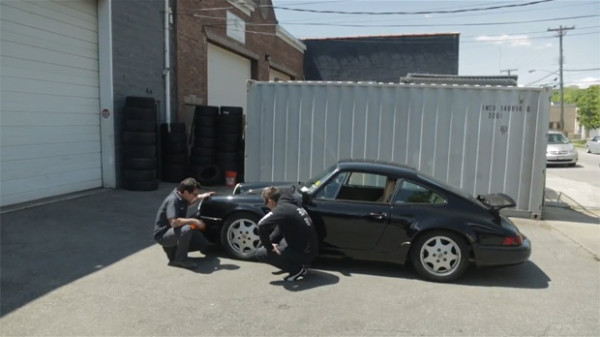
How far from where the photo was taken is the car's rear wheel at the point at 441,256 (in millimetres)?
5207

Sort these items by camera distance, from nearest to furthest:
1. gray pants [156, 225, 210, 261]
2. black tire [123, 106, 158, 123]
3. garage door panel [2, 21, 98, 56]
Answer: gray pants [156, 225, 210, 261]
garage door panel [2, 21, 98, 56]
black tire [123, 106, 158, 123]

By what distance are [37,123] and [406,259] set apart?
7.17 m

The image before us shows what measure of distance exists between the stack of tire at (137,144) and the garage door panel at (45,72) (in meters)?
1.00

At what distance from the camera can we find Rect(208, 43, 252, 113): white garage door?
15555 mm

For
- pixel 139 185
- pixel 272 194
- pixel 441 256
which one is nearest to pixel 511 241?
pixel 441 256

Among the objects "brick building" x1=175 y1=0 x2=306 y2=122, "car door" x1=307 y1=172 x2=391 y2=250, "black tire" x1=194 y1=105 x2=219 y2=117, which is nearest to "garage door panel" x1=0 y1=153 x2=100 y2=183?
"black tire" x1=194 y1=105 x2=219 y2=117

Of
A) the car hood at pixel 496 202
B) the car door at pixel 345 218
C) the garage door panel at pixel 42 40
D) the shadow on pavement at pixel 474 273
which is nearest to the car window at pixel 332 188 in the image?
the car door at pixel 345 218

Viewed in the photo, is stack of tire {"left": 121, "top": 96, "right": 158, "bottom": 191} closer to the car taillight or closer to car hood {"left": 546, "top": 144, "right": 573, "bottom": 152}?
the car taillight

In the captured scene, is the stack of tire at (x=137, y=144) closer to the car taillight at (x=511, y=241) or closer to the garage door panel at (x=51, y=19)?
the garage door panel at (x=51, y=19)

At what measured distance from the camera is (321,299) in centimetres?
456

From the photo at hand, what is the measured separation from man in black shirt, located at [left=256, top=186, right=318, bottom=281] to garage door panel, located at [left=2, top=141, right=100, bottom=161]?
5421mm

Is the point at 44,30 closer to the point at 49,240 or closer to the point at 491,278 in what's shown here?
the point at 49,240

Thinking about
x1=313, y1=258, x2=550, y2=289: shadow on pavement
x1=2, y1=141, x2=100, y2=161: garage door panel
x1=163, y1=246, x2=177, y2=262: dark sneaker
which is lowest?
x1=313, y1=258, x2=550, y2=289: shadow on pavement

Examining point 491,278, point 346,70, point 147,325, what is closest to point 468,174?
point 491,278
